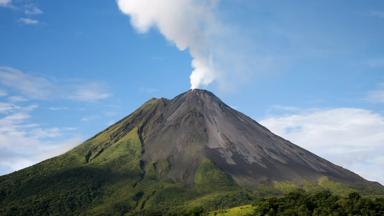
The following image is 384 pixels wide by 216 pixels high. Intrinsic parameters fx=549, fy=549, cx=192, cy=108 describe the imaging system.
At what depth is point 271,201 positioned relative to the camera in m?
134

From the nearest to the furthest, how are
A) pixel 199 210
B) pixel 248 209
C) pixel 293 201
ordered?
pixel 293 201 → pixel 199 210 → pixel 248 209

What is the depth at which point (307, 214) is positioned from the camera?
125312 mm

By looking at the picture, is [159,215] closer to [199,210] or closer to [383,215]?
[199,210]

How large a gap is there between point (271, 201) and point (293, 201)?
5338mm

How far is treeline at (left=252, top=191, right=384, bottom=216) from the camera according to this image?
12431 cm

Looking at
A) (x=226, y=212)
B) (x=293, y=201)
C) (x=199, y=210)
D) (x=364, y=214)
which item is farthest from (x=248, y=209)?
(x=364, y=214)

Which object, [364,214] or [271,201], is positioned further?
[271,201]

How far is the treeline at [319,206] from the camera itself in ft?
408

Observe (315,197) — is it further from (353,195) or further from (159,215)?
(159,215)

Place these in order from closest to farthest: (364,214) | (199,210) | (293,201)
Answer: (364,214) → (293,201) → (199,210)

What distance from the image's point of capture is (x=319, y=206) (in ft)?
420

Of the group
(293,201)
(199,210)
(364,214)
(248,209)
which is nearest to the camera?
(364,214)

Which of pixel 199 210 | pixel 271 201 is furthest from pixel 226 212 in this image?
pixel 271 201

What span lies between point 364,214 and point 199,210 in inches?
1738
